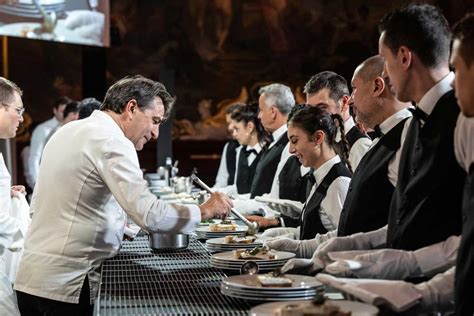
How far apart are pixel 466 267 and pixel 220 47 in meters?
15.7

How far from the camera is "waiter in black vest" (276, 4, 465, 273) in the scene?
2.43 meters

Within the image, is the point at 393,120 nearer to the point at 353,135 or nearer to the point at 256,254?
the point at 256,254

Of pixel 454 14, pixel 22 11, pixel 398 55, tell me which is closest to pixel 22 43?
pixel 22 11

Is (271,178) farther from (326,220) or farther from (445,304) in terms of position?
(445,304)

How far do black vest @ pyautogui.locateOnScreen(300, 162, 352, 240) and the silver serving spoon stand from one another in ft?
3.44

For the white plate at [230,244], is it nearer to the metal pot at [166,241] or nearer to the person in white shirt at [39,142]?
the metal pot at [166,241]

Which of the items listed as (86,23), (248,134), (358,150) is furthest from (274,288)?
(86,23)

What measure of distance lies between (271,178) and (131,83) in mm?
3121

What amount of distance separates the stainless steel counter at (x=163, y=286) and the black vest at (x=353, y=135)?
1513 mm

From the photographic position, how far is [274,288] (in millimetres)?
2348

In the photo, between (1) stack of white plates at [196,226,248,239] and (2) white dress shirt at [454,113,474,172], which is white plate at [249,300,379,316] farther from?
(1) stack of white plates at [196,226,248,239]

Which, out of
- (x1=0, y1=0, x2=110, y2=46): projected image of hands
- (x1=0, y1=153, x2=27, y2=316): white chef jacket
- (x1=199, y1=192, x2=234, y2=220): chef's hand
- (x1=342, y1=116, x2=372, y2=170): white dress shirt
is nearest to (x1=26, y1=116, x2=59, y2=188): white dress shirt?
(x1=0, y1=0, x2=110, y2=46): projected image of hands

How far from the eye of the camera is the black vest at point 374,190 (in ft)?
10.0

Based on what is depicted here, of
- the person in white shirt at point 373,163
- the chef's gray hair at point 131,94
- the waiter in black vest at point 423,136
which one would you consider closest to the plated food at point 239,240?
the person in white shirt at point 373,163
